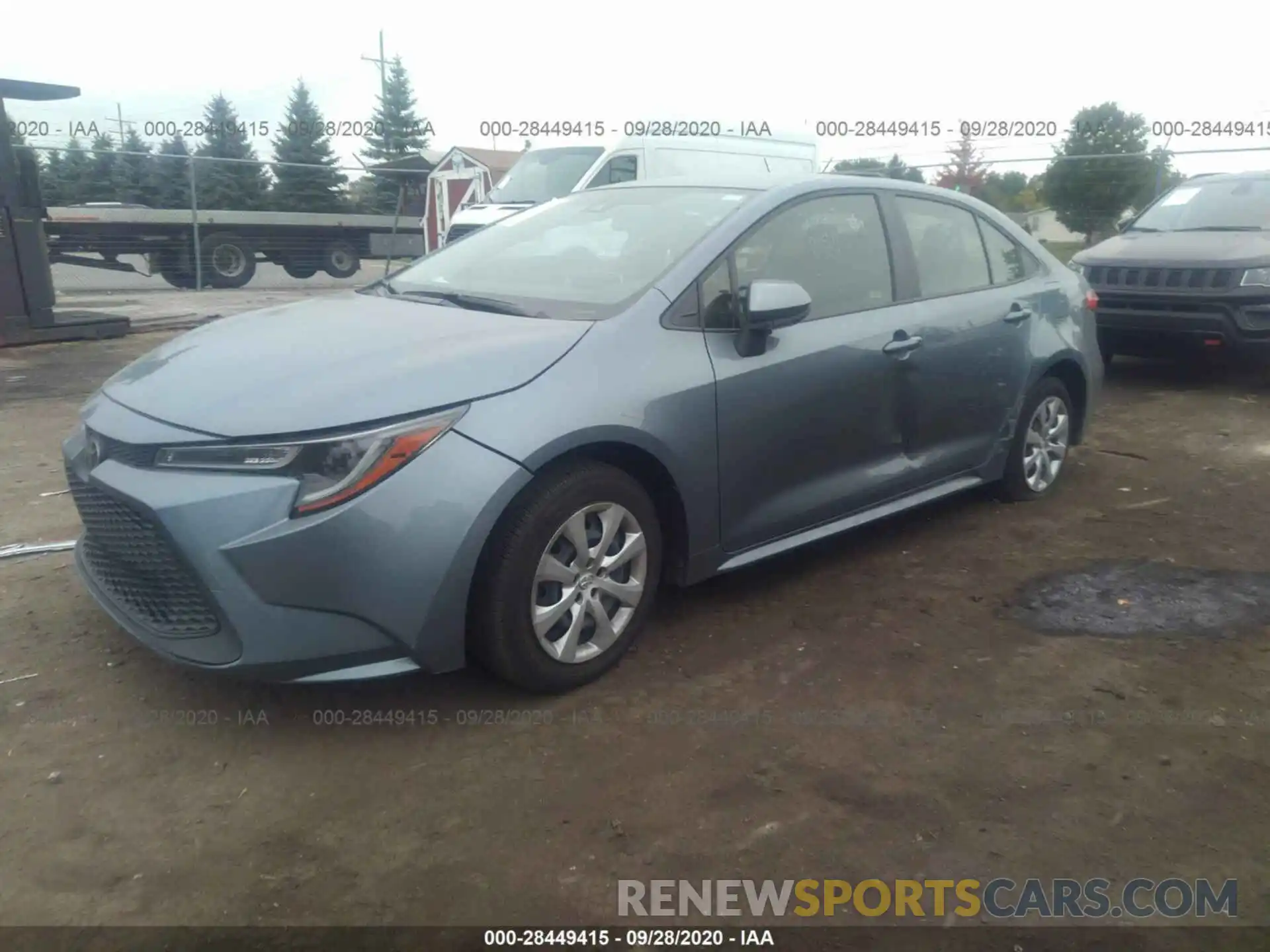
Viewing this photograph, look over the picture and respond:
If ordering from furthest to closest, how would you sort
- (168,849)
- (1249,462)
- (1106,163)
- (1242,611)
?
(1106,163)
(1249,462)
(1242,611)
(168,849)

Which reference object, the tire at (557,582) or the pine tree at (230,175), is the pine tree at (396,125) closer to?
the pine tree at (230,175)

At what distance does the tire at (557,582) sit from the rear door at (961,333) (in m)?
1.48

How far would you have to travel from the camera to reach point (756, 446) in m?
3.44

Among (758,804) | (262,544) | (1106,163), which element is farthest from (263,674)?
(1106,163)

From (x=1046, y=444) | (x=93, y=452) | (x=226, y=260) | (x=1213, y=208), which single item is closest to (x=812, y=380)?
(x=1046, y=444)

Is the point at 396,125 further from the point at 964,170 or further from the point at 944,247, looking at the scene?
the point at 944,247

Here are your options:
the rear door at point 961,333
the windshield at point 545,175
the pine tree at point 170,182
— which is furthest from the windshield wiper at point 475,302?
the pine tree at point 170,182

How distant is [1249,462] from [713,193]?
12.4 ft

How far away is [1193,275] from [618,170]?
259 inches

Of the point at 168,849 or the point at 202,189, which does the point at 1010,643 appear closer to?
the point at 168,849

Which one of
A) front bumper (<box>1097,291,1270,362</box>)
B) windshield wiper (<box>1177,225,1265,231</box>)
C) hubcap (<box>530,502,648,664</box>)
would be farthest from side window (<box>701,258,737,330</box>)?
windshield wiper (<box>1177,225,1265,231</box>)

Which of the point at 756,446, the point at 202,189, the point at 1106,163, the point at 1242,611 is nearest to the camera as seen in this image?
the point at 756,446

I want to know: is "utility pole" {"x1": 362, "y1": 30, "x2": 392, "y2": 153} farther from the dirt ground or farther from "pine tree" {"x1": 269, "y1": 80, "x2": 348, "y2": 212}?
the dirt ground

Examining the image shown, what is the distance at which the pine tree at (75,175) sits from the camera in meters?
18.0
